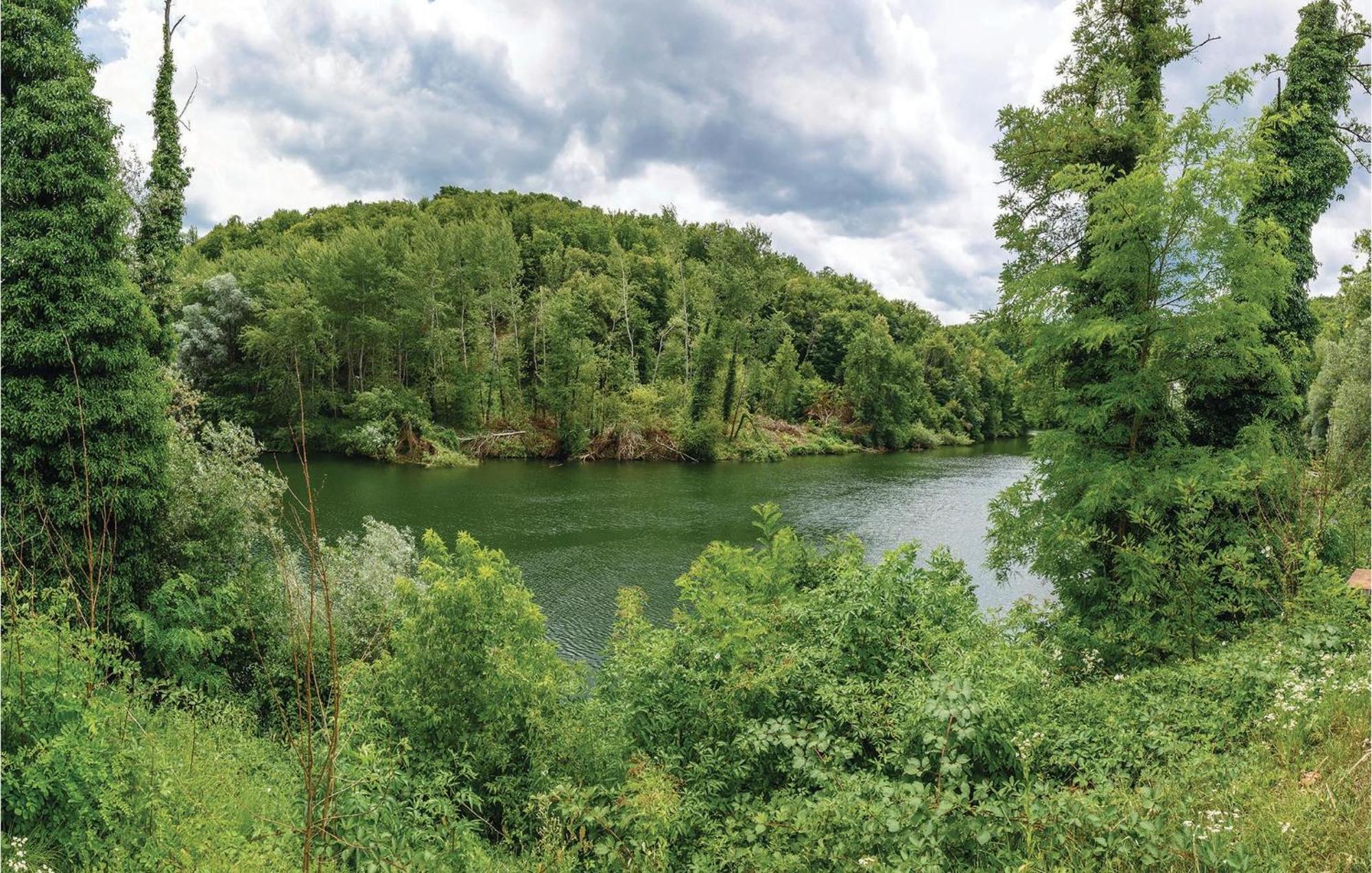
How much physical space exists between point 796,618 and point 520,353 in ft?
143

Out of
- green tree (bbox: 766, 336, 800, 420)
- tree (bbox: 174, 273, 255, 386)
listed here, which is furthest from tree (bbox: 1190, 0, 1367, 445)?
tree (bbox: 174, 273, 255, 386)

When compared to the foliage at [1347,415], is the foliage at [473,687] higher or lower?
lower

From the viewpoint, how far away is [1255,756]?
3.78m

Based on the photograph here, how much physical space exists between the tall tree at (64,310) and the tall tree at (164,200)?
399 cm

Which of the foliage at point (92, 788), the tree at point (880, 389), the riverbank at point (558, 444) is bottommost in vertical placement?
the foliage at point (92, 788)

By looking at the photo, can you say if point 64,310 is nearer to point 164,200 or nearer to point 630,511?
point 164,200

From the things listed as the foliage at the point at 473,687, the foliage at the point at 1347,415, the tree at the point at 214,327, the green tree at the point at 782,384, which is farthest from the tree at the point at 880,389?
the foliage at the point at 473,687

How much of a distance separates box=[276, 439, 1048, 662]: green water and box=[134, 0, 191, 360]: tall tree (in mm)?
4900

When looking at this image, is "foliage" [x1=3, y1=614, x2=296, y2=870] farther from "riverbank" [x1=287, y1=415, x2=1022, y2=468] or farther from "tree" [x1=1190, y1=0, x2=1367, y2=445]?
"riverbank" [x1=287, y1=415, x2=1022, y2=468]

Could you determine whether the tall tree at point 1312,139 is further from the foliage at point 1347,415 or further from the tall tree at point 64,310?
the tall tree at point 64,310

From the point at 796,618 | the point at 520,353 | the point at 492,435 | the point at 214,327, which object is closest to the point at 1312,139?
the point at 796,618

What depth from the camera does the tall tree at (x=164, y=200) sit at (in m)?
12.8

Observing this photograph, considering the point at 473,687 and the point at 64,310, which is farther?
the point at 64,310

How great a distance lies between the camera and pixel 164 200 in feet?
43.0
